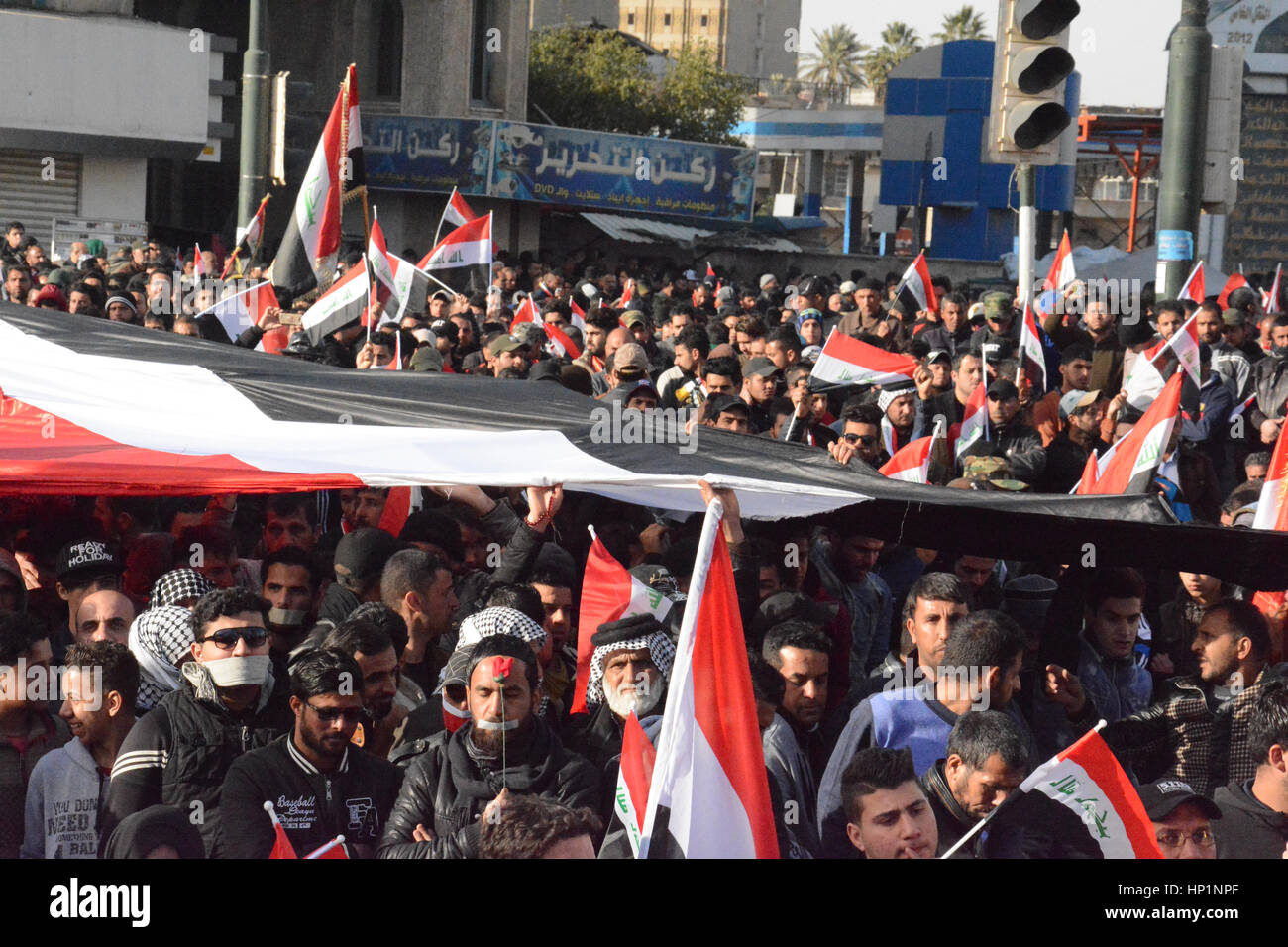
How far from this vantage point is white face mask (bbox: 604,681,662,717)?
18.5ft

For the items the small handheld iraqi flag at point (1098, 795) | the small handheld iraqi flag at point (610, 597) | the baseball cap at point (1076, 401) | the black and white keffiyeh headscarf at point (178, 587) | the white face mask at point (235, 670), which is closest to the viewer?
the small handheld iraqi flag at point (1098, 795)

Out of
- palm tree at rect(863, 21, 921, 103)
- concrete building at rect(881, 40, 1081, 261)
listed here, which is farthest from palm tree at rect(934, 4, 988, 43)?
concrete building at rect(881, 40, 1081, 261)

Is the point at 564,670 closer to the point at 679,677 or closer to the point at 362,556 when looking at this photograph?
the point at 362,556

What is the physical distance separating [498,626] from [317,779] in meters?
0.94

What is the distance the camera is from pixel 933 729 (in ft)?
17.8

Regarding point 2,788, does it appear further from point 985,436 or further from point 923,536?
point 985,436

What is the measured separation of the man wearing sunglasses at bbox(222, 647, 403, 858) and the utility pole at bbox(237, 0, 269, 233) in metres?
9.16

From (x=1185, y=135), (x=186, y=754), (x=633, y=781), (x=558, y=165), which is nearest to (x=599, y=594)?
(x=186, y=754)

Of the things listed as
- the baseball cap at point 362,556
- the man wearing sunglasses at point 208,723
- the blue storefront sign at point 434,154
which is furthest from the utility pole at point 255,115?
the blue storefront sign at point 434,154

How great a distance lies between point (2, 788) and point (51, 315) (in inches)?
131

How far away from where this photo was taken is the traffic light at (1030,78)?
8031mm

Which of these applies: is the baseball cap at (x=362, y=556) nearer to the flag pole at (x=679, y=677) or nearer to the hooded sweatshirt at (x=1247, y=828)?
the flag pole at (x=679, y=677)

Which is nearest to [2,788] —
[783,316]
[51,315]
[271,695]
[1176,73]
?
[271,695]

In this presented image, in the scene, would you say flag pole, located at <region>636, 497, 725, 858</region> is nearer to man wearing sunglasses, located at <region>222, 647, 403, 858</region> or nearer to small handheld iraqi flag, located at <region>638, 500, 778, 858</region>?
small handheld iraqi flag, located at <region>638, 500, 778, 858</region>
